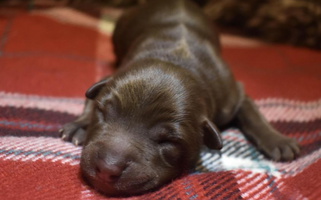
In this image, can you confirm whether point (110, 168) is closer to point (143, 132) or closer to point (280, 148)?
point (143, 132)

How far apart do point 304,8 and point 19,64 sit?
3161mm

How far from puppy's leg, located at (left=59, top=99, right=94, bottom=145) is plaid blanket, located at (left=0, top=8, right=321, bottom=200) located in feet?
0.18

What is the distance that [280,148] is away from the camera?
240 centimetres

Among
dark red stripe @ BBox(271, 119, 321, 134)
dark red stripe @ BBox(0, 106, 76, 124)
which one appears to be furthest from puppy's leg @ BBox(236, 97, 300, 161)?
dark red stripe @ BBox(0, 106, 76, 124)

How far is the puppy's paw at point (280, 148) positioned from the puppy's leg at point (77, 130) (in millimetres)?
1072

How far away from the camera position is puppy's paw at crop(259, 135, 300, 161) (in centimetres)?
236

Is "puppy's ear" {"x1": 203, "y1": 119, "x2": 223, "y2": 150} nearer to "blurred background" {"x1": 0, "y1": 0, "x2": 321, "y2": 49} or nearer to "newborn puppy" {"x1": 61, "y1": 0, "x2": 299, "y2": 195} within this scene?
"newborn puppy" {"x1": 61, "y1": 0, "x2": 299, "y2": 195}

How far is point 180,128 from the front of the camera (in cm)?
194

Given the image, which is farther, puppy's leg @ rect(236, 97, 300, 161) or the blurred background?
the blurred background

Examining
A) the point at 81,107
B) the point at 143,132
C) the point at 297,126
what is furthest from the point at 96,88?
the point at 297,126

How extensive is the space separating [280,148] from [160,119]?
907 mm

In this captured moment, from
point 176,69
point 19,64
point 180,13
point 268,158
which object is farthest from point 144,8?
point 268,158

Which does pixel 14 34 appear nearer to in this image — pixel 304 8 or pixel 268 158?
pixel 268 158

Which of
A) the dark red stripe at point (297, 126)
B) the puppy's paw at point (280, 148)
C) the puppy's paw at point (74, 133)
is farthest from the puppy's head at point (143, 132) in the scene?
the dark red stripe at point (297, 126)
